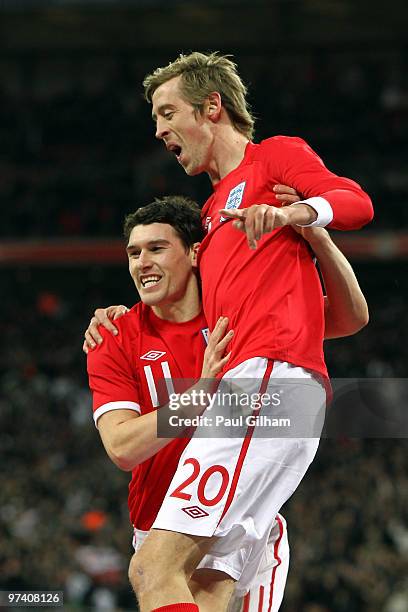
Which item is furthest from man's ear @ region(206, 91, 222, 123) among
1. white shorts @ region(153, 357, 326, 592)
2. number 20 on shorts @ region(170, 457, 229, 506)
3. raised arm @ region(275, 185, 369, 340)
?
number 20 on shorts @ region(170, 457, 229, 506)

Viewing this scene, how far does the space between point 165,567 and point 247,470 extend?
413 millimetres

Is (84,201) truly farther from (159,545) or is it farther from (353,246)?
(159,545)

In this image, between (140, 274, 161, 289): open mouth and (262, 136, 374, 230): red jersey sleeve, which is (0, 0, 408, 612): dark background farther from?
(262, 136, 374, 230): red jersey sleeve

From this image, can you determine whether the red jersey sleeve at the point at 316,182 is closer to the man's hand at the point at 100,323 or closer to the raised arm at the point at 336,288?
the raised arm at the point at 336,288

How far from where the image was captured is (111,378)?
12.1ft

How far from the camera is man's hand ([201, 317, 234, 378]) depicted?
333 centimetres

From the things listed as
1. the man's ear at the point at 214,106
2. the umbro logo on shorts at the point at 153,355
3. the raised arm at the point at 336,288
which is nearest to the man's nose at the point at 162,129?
the man's ear at the point at 214,106

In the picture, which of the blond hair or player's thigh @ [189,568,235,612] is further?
the blond hair

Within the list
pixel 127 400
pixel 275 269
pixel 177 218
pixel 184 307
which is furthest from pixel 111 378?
pixel 275 269

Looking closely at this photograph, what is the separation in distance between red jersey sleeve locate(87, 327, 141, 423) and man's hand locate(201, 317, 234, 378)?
16.5 inches

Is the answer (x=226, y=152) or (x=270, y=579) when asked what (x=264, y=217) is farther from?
(x=270, y=579)

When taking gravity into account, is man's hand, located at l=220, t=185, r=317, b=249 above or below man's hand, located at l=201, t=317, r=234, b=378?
above

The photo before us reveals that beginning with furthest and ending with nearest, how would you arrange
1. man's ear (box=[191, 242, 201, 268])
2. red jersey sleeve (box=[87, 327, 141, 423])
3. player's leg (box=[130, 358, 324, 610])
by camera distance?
man's ear (box=[191, 242, 201, 268]), red jersey sleeve (box=[87, 327, 141, 423]), player's leg (box=[130, 358, 324, 610])

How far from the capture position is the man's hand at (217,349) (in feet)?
10.9
